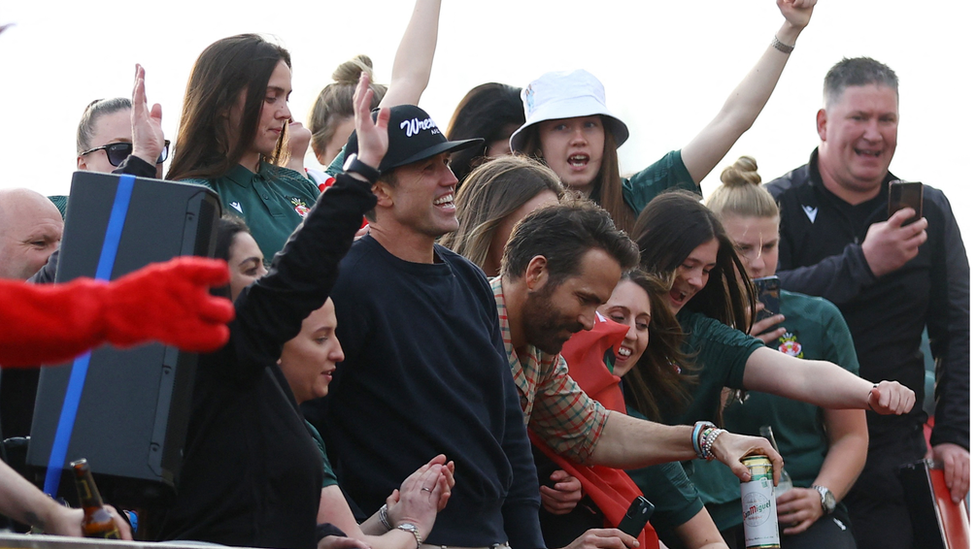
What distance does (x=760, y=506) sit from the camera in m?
3.12

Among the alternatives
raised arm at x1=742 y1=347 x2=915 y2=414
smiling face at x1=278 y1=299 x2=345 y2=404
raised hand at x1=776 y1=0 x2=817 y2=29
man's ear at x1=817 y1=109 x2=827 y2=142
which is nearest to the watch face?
raised arm at x1=742 y1=347 x2=915 y2=414

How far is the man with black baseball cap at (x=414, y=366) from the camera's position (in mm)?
2570

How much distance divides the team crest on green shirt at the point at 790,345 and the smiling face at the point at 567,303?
117 centimetres

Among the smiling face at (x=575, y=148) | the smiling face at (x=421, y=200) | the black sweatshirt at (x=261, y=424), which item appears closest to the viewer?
the black sweatshirt at (x=261, y=424)

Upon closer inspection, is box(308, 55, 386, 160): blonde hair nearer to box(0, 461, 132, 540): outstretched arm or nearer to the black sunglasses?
the black sunglasses

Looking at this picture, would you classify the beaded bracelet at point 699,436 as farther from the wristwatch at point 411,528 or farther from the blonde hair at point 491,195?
the wristwatch at point 411,528

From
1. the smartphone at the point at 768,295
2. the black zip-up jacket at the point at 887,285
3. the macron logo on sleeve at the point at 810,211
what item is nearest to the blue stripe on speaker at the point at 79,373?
the smartphone at the point at 768,295

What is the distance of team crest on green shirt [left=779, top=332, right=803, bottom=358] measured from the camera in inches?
159

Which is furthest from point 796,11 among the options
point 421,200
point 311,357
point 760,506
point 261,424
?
point 261,424

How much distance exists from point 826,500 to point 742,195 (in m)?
1.19

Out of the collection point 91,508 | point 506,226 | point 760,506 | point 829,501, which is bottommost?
point 829,501

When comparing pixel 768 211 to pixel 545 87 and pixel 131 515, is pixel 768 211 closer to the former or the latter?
pixel 545 87

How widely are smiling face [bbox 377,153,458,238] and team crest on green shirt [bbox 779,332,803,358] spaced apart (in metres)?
1.73

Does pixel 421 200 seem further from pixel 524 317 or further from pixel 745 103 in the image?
pixel 745 103
